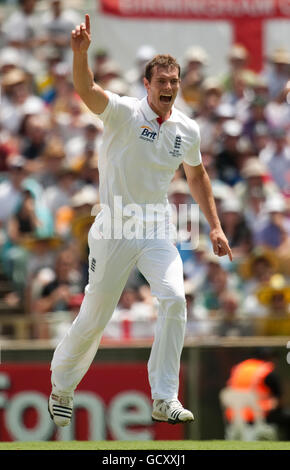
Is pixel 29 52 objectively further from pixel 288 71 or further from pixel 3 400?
pixel 3 400

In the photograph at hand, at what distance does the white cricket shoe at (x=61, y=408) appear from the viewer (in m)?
7.73

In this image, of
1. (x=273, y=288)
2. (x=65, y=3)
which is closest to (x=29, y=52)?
(x=65, y=3)

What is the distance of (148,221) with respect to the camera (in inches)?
292

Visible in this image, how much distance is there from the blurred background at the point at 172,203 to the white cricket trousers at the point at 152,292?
128 inches

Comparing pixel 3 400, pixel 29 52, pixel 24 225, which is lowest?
pixel 3 400

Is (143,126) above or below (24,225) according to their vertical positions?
above

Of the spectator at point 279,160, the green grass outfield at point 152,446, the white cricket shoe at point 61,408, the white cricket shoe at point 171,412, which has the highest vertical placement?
the spectator at point 279,160

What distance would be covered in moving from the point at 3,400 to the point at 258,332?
2.58 meters

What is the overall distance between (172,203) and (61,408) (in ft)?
15.6

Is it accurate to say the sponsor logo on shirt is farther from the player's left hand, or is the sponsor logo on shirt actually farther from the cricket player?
the player's left hand

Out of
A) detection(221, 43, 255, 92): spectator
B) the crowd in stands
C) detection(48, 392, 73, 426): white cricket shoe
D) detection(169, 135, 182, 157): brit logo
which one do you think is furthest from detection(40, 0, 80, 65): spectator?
detection(48, 392, 73, 426): white cricket shoe

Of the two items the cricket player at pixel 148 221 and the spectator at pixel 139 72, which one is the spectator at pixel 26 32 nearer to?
the spectator at pixel 139 72

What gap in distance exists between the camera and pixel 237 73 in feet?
50.0

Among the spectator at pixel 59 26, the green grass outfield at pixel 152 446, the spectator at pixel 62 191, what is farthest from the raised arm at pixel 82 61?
the spectator at pixel 59 26
